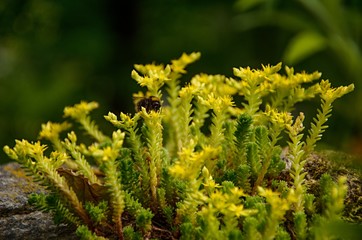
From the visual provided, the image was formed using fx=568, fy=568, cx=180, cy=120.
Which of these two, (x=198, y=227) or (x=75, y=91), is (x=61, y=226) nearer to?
(x=198, y=227)

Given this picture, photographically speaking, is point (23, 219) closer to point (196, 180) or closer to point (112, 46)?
point (196, 180)

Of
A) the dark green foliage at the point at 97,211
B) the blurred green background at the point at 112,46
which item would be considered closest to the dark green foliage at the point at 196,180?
the dark green foliage at the point at 97,211

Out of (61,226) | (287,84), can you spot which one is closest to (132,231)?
(61,226)

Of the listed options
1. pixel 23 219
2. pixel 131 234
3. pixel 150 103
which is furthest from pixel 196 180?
pixel 23 219

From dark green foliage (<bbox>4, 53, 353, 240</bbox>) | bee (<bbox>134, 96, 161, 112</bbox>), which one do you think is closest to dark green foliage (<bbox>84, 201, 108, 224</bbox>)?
dark green foliage (<bbox>4, 53, 353, 240</bbox>)

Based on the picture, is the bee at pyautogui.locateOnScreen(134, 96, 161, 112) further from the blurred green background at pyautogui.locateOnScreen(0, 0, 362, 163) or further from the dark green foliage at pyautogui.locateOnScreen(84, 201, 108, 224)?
the blurred green background at pyautogui.locateOnScreen(0, 0, 362, 163)

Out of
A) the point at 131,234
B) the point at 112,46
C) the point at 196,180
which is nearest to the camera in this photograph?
the point at 196,180
